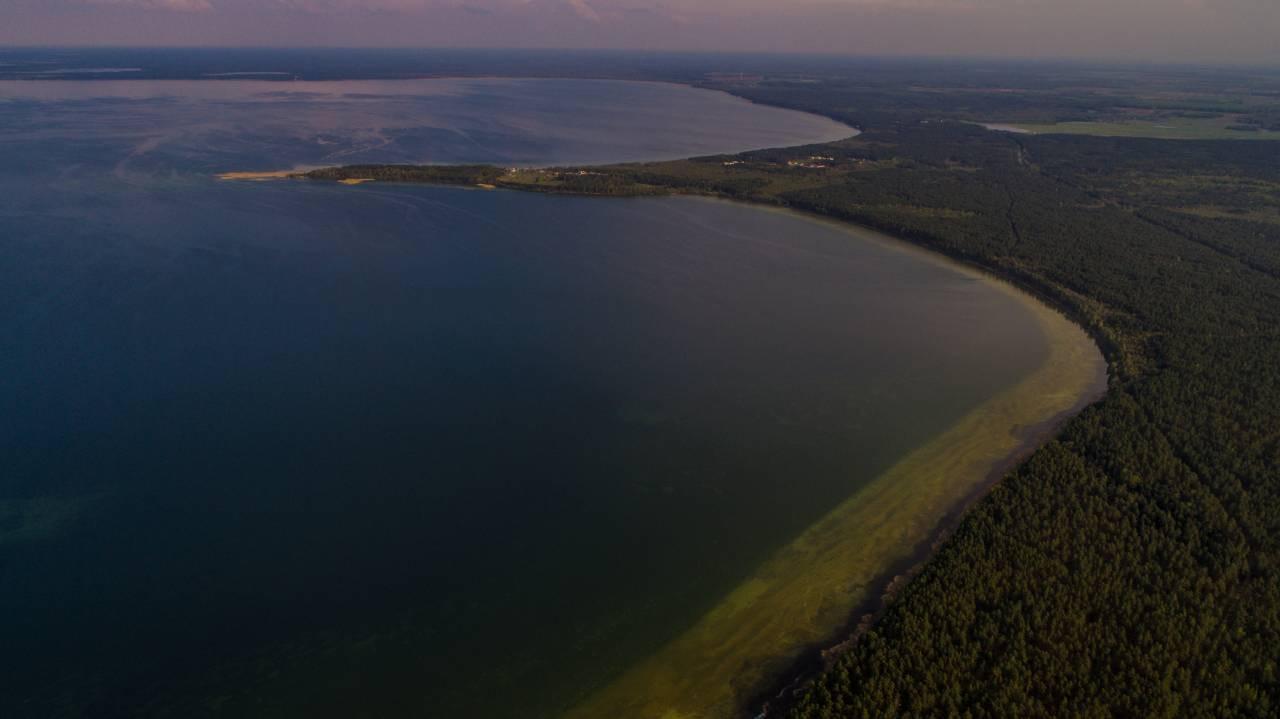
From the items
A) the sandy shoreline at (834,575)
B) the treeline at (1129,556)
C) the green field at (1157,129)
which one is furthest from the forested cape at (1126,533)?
the green field at (1157,129)

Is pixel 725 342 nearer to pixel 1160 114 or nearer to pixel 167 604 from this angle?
pixel 167 604

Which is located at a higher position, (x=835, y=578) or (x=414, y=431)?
(x=414, y=431)

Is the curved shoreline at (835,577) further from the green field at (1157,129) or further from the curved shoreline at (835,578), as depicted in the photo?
the green field at (1157,129)

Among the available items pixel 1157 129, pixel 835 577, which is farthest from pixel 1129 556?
pixel 1157 129

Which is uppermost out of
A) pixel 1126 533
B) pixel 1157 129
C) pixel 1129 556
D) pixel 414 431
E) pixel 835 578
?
pixel 1157 129

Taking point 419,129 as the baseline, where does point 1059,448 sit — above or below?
below

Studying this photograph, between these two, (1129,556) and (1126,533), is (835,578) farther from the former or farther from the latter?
(1126,533)

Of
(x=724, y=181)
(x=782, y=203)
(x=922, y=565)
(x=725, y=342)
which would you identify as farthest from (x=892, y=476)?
(x=724, y=181)

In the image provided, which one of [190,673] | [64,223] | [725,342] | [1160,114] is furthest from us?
[1160,114]

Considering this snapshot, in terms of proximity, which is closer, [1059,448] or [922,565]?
[922,565]
